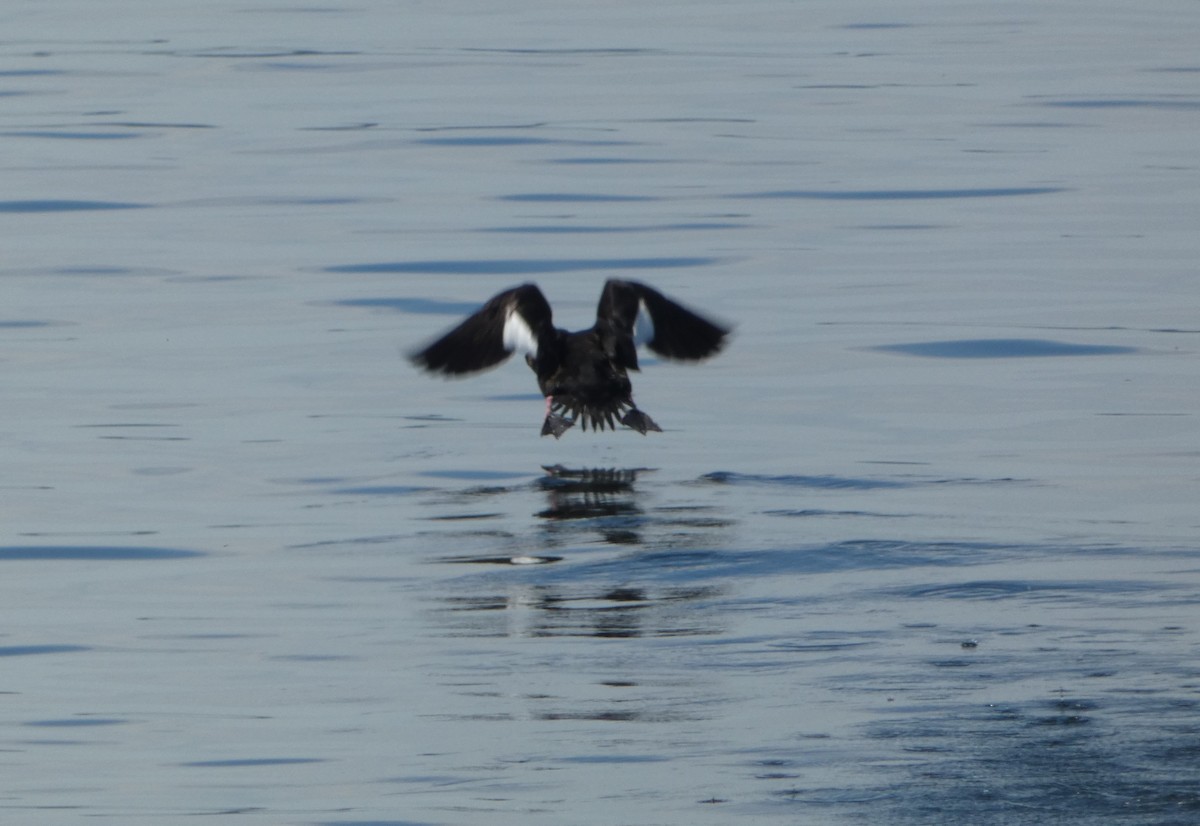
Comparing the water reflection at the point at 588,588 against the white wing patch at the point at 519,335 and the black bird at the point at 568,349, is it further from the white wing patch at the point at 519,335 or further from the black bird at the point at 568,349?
the white wing patch at the point at 519,335

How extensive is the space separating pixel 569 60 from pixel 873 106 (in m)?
5.03

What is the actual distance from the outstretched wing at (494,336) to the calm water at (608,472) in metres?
0.28

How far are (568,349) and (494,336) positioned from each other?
302 mm

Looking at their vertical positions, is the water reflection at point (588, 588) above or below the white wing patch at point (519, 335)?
below

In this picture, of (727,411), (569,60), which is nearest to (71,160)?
(569,60)

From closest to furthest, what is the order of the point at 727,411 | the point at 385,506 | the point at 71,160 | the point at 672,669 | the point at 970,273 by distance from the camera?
the point at 672,669
the point at 385,506
the point at 727,411
the point at 970,273
the point at 71,160

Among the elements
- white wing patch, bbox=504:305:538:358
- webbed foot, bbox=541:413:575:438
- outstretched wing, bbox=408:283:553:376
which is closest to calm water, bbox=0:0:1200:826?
webbed foot, bbox=541:413:575:438

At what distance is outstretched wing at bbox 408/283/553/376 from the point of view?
31.1ft

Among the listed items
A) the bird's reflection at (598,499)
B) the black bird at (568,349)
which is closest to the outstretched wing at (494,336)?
the black bird at (568,349)

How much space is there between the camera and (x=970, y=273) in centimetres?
1340

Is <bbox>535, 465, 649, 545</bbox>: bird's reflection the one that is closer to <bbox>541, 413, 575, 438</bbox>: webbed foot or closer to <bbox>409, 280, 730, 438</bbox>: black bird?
<bbox>541, 413, 575, 438</bbox>: webbed foot

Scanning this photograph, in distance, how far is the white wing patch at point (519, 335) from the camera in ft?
31.2

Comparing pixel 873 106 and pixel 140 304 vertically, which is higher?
pixel 873 106

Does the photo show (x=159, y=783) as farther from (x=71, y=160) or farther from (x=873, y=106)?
(x=873, y=106)
